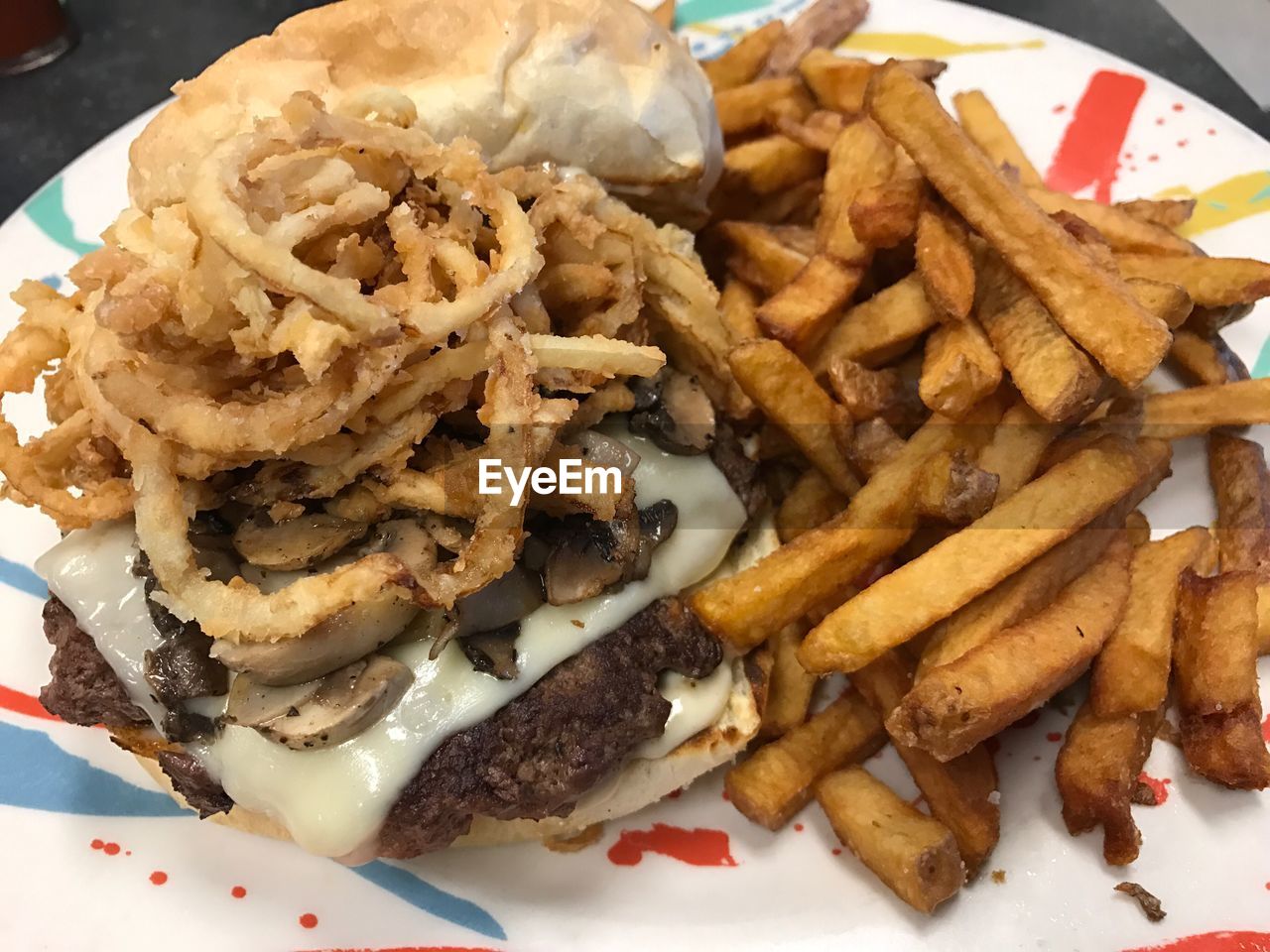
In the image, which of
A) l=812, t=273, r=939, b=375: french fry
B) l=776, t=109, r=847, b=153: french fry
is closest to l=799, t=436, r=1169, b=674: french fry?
l=812, t=273, r=939, b=375: french fry

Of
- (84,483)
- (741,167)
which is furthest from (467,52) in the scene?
(84,483)

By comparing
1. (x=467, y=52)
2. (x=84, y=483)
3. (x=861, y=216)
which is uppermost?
(x=467, y=52)

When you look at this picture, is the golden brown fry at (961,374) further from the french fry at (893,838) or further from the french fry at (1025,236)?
the french fry at (893,838)

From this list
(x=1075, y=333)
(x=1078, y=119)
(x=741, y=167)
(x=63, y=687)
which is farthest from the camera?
(x=1078, y=119)

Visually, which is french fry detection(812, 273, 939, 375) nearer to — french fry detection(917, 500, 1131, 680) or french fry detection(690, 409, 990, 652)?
french fry detection(690, 409, 990, 652)

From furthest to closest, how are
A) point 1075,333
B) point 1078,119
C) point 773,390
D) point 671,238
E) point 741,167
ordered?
point 1078,119
point 741,167
point 671,238
point 773,390
point 1075,333

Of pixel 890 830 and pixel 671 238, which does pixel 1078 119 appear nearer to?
pixel 671 238

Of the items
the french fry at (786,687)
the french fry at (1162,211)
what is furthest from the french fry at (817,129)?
the french fry at (786,687)

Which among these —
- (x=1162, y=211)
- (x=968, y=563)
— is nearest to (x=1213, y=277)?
(x=1162, y=211)
